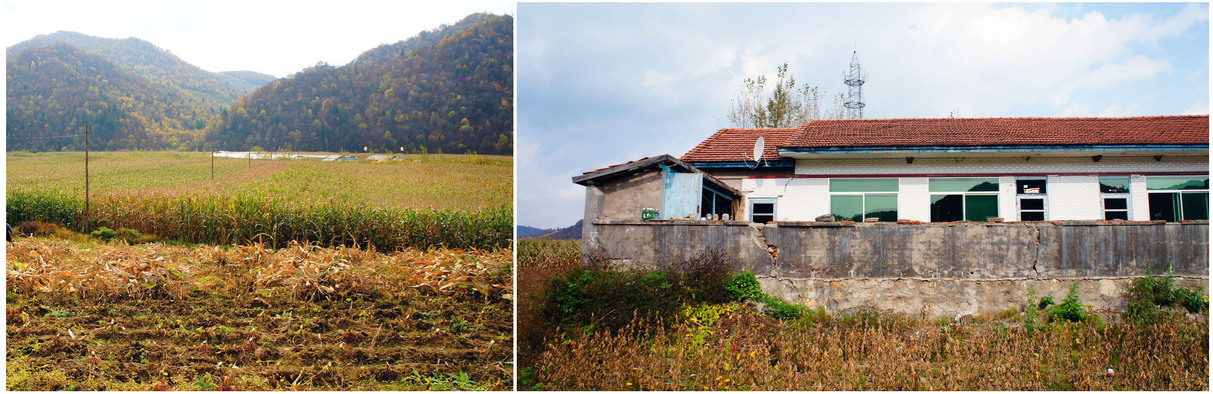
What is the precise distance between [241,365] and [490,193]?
2295mm

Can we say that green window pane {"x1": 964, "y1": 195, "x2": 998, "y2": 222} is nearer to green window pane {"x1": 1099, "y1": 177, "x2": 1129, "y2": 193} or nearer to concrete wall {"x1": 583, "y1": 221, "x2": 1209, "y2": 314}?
green window pane {"x1": 1099, "y1": 177, "x2": 1129, "y2": 193}

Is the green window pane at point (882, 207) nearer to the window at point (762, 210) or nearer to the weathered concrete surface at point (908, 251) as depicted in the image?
the window at point (762, 210)

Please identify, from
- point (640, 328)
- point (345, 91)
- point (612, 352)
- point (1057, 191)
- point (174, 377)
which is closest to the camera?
point (174, 377)

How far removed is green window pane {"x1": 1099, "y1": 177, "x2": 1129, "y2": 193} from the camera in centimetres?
937

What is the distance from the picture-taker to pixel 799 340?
5.83 metres

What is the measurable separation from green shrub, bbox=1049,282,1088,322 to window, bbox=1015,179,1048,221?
3686 millimetres

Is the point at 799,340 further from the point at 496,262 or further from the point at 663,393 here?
the point at 496,262

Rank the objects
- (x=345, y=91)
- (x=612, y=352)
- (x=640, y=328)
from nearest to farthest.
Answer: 1. (x=612, y=352)
2. (x=640, y=328)
3. (x=345, y=91)

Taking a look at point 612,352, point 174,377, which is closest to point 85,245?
point 174,377

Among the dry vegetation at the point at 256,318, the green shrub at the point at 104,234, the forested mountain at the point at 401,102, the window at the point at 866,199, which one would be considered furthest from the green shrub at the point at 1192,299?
the green shrub at the point at 104,234

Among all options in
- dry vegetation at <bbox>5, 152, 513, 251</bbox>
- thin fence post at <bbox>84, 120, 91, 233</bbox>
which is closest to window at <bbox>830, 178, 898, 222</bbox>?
dry vegetation at <bbox>5, 152, 513, 251</bbox>

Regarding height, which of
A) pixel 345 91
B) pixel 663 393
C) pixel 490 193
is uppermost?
pixel 345 91

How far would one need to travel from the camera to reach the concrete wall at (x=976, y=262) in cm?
639

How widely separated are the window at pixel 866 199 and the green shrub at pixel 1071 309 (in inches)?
136
